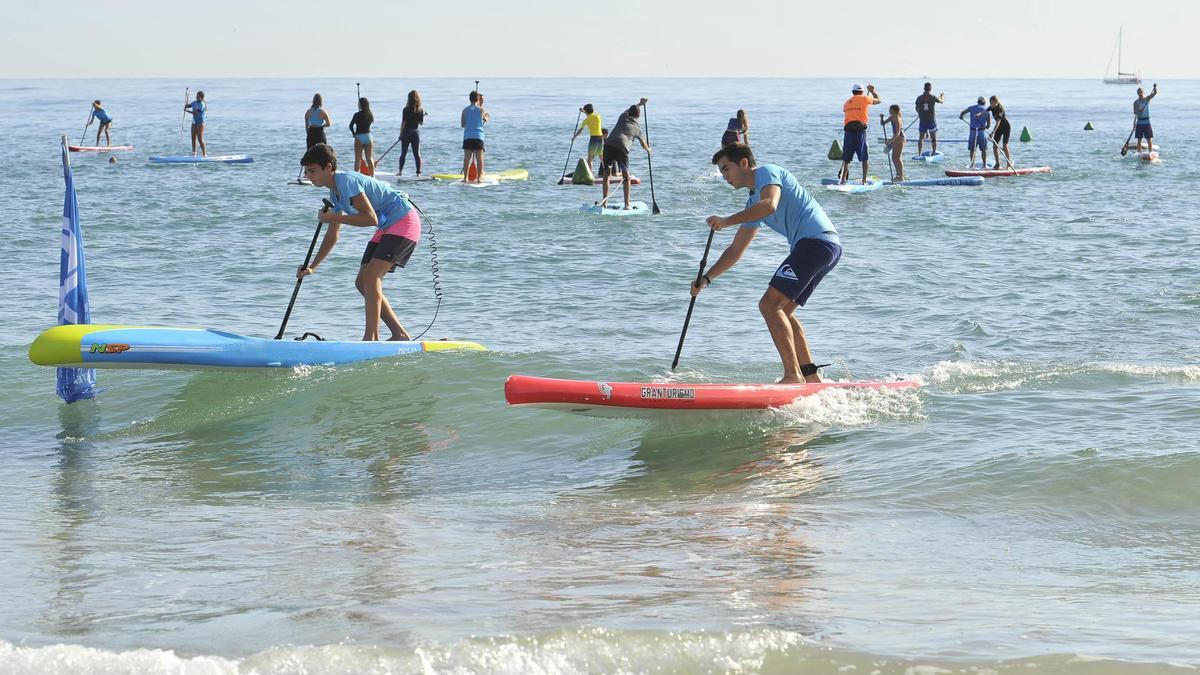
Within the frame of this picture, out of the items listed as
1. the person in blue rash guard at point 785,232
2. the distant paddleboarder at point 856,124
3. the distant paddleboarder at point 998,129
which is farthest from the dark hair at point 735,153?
the distant paddleboarder at point 998,129

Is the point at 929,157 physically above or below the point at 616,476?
above

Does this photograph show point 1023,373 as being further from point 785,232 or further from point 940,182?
point 940,182

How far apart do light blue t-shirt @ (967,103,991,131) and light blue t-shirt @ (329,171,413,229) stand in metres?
20.3

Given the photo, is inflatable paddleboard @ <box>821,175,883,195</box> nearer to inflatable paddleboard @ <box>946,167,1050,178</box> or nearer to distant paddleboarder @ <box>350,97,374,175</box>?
inflatable paddleboard @ <box>946,167,1050,178</box>

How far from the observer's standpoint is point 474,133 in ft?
81.7

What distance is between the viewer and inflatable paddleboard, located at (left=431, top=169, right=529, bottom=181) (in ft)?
85.3

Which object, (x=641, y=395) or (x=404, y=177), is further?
(x=404, y=177)

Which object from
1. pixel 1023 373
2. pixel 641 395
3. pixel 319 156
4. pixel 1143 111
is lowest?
pixel 1023 373

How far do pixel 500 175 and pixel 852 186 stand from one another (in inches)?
275

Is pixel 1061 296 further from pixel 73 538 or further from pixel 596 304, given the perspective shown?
pixel 73 538

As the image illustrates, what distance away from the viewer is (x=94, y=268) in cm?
1634

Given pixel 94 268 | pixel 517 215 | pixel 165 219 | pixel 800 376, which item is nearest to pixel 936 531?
pixel 800 376

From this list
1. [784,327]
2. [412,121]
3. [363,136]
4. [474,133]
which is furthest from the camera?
[363,136]

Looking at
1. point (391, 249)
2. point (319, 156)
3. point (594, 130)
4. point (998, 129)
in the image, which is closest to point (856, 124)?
point (594, 130)
